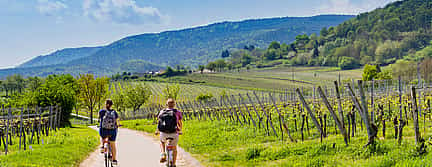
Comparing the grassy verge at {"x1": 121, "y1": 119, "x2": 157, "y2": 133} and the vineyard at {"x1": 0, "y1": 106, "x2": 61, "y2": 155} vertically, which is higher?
the vineyard at {"x1": 0, "y1": 106, "x2": 61, "y2": 155}

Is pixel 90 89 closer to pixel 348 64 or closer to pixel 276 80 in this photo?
pixel 276 80

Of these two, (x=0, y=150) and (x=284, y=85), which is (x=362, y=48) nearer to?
(x=284, y=85)

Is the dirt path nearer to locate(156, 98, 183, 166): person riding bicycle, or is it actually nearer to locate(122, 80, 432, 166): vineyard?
locate(156, 98, 183, 166): person riding bicycle

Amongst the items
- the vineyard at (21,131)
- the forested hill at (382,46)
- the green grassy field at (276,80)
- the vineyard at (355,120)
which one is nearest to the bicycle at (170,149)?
the vineyard at (355,120)

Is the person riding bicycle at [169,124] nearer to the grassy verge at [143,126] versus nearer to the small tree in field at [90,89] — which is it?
the grassy verge at [143,126]

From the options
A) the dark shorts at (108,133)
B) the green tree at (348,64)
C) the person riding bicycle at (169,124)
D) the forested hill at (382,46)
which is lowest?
the dark shorts at (108,133)

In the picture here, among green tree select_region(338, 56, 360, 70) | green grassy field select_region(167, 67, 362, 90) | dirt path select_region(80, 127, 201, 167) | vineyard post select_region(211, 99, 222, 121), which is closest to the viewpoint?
dirt path select_region(80, 127, 201, 167)

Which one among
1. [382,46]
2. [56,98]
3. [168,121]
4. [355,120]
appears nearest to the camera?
[168,121]

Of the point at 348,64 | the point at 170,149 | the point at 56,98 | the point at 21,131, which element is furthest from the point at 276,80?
the point at 170,149

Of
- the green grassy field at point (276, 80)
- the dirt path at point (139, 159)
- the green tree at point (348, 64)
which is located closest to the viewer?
the dirt path at point (139, 159)

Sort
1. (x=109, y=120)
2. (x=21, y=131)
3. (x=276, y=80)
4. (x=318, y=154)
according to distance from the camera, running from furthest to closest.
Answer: (x=276, y=80)
(x=21, y=131)
(x=109, y=120)
(x=318, y=154)

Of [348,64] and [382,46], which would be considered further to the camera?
[382,46]

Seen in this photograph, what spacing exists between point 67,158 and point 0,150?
5450mm

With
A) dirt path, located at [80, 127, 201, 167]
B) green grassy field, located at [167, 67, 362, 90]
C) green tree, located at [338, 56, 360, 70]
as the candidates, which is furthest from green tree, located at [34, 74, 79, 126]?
green tree, located at [338, 56, 360, 70]
